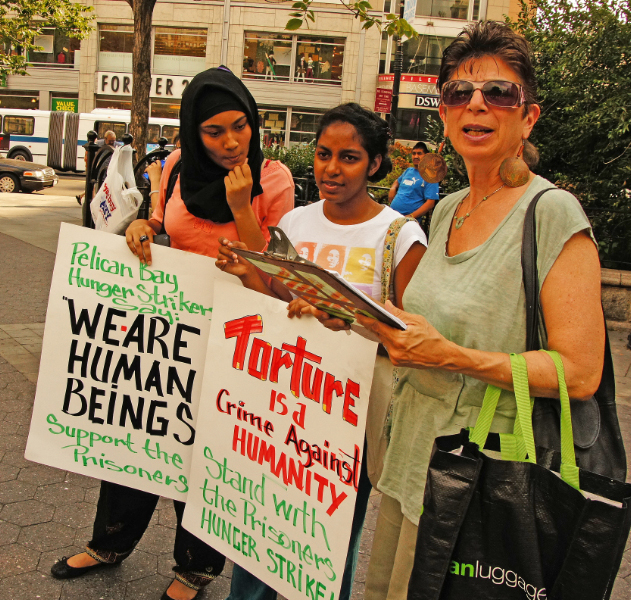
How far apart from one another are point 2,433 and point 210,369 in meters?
2.45

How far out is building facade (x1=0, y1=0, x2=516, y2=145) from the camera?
30234 mm

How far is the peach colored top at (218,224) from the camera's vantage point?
2484 mm

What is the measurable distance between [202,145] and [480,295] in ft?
4.24

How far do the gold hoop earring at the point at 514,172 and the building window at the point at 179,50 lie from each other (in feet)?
105

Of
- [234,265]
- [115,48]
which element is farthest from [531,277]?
[115,48]

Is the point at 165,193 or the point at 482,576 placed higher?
the point at 165,193

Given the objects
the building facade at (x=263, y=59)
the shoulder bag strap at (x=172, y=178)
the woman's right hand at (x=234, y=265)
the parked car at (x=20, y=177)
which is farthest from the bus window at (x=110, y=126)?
the woman's right hand at (x=234, y=265)

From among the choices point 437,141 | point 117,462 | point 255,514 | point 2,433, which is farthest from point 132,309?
point 437,141

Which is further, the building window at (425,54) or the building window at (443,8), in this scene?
the building window at (443,8)

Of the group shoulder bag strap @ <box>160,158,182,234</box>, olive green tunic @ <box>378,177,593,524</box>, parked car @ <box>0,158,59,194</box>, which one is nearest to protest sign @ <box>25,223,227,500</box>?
shoulder bag strap @ <box>160,158,182,234</box>

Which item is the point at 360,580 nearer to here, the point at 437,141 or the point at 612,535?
the point at 612,535

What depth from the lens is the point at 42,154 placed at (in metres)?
28.1

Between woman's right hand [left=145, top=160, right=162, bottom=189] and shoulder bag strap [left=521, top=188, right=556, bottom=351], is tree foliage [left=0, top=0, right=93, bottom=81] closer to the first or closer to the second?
woman's right hand [left=145, top=160, right=162, bottom=189]

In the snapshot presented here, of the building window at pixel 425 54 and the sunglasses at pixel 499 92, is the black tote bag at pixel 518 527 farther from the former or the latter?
the building window at pixel 425 54
